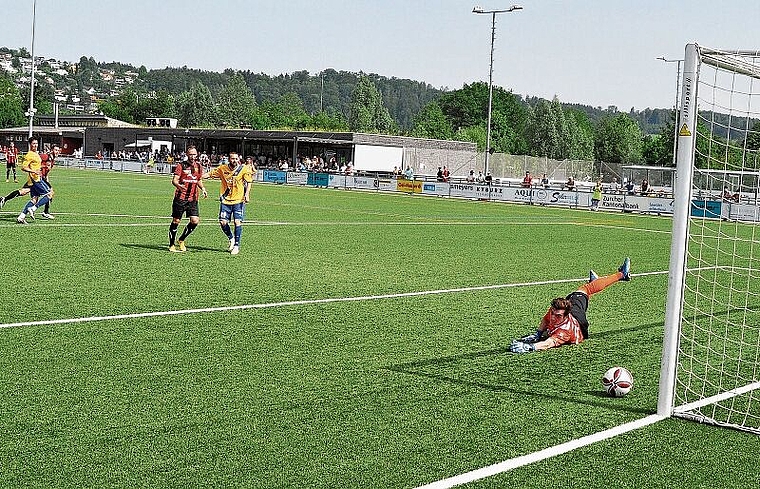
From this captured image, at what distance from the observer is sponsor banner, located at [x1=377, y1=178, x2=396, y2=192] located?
54750 mm

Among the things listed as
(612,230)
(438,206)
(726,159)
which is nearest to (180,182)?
(726,159)

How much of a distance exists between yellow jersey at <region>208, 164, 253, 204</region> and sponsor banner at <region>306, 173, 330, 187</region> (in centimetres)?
3978

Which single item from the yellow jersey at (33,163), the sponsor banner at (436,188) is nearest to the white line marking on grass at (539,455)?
the yellow jersey at (33,163)

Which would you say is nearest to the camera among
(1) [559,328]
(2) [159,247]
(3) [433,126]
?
(1) [559,328]

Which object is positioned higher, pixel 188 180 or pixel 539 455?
pixel 188 180

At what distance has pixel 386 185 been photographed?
5512 cm

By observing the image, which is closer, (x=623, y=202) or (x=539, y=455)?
(x=539, y=455)

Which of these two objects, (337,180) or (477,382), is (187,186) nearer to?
(477,382)

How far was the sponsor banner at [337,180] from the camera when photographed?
5622 centimetres

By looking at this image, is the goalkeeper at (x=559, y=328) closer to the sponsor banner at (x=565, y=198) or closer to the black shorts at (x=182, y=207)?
the black shorts at (x=182, y=207)

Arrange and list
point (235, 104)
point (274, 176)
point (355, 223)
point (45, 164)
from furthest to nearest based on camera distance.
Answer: point (235, 104) < point (274, 176) < point (355, 223) < point (45, 164)

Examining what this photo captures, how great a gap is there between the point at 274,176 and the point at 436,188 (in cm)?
1327

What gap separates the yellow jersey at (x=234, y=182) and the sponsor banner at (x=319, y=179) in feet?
130

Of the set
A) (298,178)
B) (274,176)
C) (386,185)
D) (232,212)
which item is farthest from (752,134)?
(274,176)
